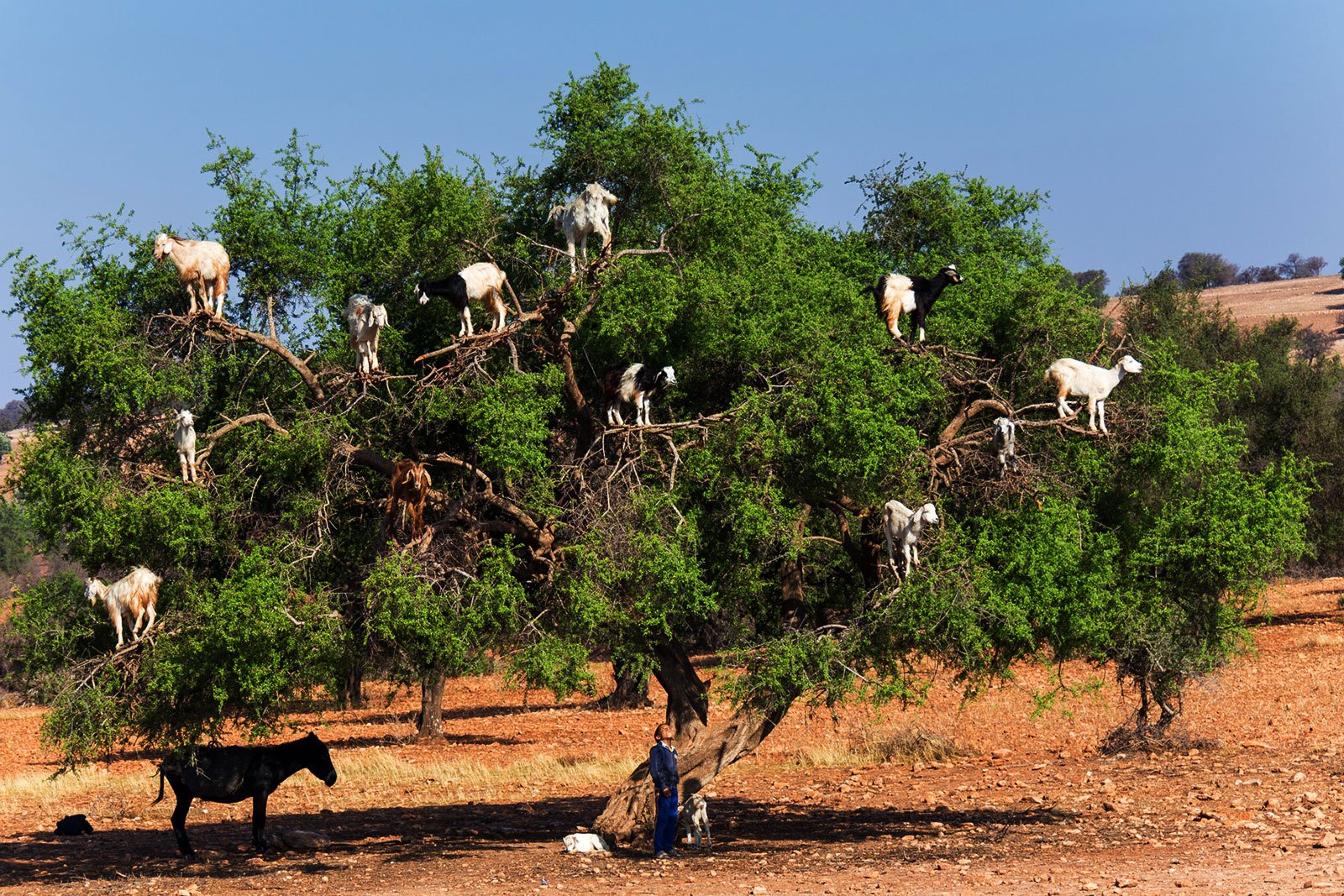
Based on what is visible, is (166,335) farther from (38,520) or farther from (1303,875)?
(1303,875)


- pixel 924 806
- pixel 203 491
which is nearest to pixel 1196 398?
pixel 924 806

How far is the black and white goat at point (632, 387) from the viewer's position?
46.5ft

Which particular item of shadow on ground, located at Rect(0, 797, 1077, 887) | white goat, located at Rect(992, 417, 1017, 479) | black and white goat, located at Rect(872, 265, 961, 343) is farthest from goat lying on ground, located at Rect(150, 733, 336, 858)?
white goat, located at Rect(992, 417, 1017, 479)

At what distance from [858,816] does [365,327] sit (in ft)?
32.0

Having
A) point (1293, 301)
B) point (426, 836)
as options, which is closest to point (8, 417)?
point (1293, 301)

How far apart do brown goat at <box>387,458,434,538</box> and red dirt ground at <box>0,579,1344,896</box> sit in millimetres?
3728

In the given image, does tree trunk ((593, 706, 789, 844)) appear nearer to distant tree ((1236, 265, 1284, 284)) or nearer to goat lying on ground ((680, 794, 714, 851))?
goat lying on ground ((680, 794, 714, 851))

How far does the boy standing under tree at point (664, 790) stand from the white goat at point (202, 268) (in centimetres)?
651

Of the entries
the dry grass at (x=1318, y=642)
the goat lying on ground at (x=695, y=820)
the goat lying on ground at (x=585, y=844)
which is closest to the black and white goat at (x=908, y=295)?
the goat lying on ground at (x=695, y=820)

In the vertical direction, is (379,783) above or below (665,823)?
below

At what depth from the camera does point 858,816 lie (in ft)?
62.8

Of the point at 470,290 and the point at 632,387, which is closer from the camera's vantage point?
the point at 470,290

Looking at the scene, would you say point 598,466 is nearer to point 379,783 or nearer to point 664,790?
point 664,790

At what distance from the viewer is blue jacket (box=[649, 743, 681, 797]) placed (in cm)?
1513
